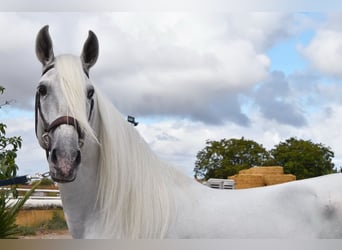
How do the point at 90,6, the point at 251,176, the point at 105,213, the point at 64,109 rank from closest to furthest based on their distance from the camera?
1. the point at 64,109
2. the point at 105,213
3. the point at 90,6
4. the point at 251,176

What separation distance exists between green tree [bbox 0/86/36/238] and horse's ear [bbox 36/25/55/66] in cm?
86

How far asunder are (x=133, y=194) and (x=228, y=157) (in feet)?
8.01

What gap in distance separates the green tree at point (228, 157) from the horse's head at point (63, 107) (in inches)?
69.6

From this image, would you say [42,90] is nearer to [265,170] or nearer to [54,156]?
[54,156]

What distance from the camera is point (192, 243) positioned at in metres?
1.74

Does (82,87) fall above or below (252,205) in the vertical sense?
above

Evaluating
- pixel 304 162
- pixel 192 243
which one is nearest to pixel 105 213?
pixel 192 243

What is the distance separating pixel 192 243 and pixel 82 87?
73 cm

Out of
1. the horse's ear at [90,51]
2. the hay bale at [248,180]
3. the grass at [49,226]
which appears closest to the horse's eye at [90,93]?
the horse's ear at [90,51]

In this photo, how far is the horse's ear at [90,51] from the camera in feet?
5.49

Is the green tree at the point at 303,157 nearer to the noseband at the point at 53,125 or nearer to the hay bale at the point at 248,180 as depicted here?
the hay bale at the point at 248,180

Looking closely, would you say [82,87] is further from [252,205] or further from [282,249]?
[282,249]

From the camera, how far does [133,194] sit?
5.52 ft

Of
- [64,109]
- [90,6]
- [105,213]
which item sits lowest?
[105,213]
